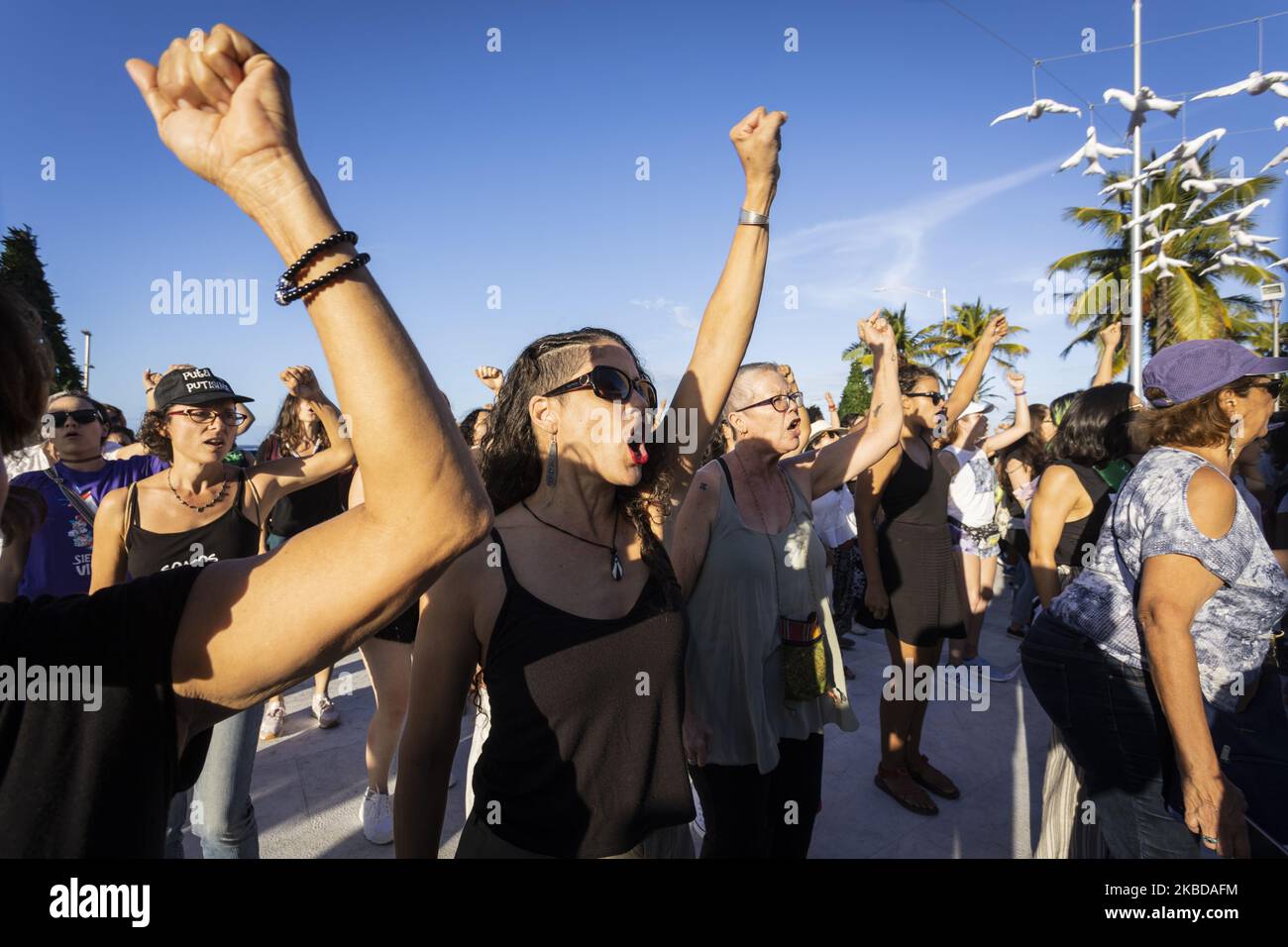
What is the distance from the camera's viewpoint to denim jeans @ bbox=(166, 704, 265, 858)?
8.16 ft

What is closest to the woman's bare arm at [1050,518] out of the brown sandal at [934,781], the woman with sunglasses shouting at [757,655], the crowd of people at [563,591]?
the crowd of people at [563,591]

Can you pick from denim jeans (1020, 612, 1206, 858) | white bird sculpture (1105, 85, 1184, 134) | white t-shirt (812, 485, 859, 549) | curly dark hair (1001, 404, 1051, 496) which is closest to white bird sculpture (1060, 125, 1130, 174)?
white bird sculpture (1105, 85, 1184, 134)

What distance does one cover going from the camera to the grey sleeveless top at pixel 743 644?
232cm

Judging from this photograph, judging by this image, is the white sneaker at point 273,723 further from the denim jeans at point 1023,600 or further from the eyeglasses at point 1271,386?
the denim jeans at point 1023,600

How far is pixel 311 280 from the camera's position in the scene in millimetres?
773

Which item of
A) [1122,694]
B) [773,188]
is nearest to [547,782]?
[773,188]

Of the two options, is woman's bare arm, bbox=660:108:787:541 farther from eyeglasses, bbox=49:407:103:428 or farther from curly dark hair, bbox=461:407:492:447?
eyeglasses, bbox=49:407:103:428

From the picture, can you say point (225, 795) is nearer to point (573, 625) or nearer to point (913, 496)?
point (573, 625)

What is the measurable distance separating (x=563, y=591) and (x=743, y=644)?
3.08ft

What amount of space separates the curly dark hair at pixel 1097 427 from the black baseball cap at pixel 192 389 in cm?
418

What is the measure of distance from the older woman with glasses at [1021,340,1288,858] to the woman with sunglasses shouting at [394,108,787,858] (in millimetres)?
1453

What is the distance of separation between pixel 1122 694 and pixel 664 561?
1663mm

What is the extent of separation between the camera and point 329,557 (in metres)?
0.90
